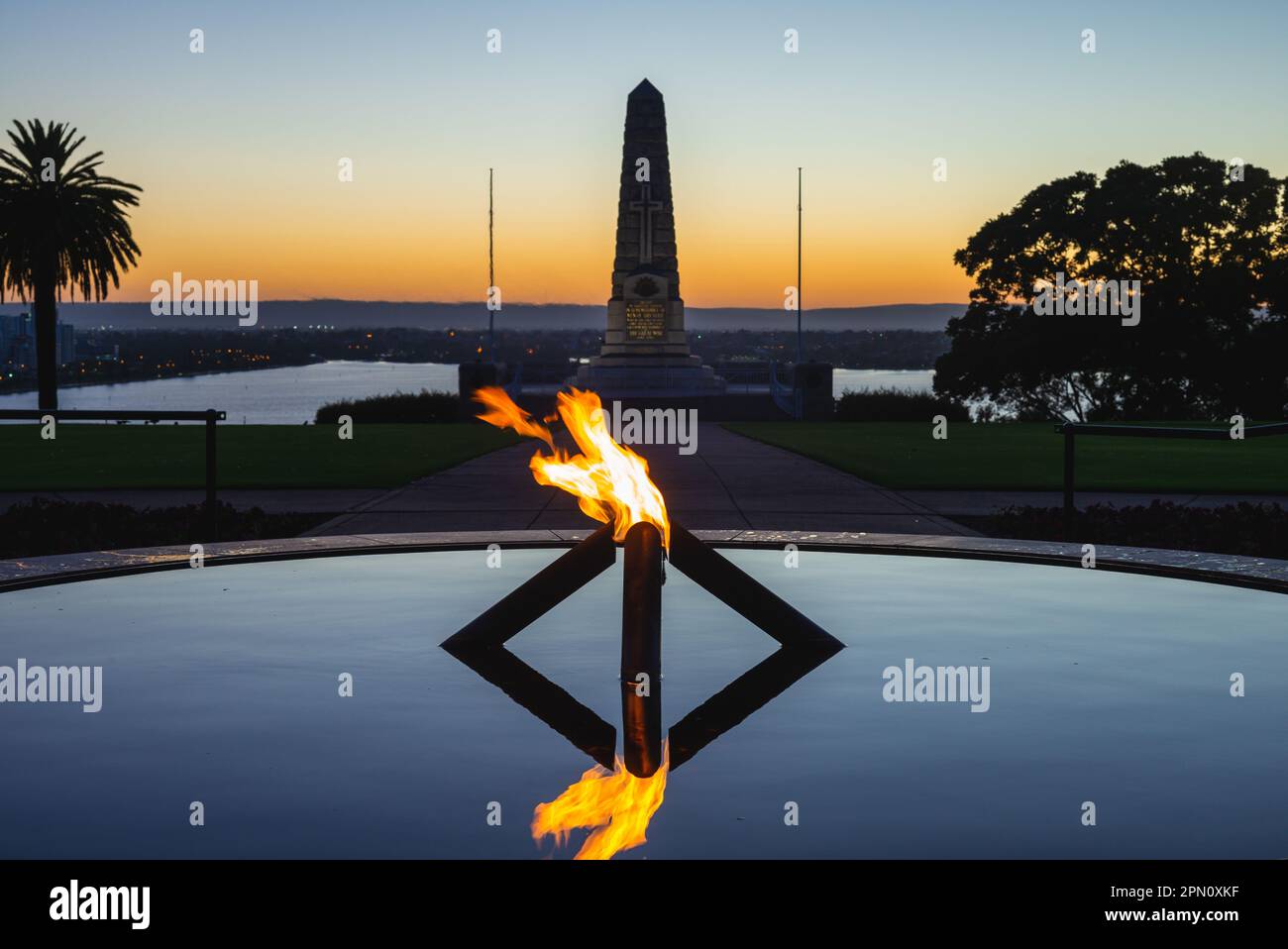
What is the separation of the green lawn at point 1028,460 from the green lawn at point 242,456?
6.70 metres

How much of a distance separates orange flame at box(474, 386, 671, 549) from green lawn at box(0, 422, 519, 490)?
12083 millimetres

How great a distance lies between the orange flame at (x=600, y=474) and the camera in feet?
23.6

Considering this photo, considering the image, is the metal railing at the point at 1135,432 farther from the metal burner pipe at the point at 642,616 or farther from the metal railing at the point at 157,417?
the metal railing at the point at 157,417

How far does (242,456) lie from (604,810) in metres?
22.9

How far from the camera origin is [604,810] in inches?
185

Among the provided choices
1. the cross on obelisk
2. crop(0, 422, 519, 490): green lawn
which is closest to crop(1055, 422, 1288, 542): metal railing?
crop(0, 422, 519, 490): green lawn

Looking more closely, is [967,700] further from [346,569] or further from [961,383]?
[961,383]

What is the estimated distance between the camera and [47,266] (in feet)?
151

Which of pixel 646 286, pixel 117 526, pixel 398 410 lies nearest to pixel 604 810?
pixel 117 526

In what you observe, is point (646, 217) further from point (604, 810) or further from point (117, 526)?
point (604, 810)

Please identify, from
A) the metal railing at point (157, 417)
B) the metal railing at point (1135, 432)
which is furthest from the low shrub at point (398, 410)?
the metal railing at point (1135, 432)

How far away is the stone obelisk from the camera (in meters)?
52.0

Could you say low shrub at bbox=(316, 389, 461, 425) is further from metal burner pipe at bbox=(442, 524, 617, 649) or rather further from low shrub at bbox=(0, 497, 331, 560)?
metal burner pipe at bbox=(442, 524, 617, 649)
